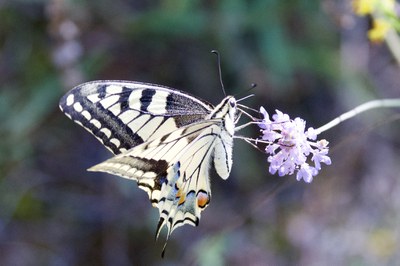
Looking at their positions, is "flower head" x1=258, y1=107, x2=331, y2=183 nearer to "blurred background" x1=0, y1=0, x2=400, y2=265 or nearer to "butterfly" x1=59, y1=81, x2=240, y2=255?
"butterfly" x1=59, y1=81, x2=240, y2=255

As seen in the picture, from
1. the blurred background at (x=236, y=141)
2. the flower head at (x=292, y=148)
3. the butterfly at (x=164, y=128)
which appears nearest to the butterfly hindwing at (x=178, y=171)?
the butterfly at (x=164, y=128)

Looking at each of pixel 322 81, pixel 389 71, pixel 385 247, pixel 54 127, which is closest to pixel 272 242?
pixel 385 247

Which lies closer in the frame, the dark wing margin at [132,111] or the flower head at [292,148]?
the flower head at [292,148]

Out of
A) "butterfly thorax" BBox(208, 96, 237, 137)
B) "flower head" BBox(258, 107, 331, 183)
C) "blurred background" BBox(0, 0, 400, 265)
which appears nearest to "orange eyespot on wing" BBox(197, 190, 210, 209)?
"butterfly thorax" BBox(208, 96, 237, 137)

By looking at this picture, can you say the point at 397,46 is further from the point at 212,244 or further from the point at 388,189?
the point at 388,189

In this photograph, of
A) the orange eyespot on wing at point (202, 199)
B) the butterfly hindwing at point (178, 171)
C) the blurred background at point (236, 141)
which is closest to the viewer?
the butterfly hindwing at point (178, 171)

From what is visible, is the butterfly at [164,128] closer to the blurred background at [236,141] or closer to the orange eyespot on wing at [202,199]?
the orange eyespot on wing at [202,199]

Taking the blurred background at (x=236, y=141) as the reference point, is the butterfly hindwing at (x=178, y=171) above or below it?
below
